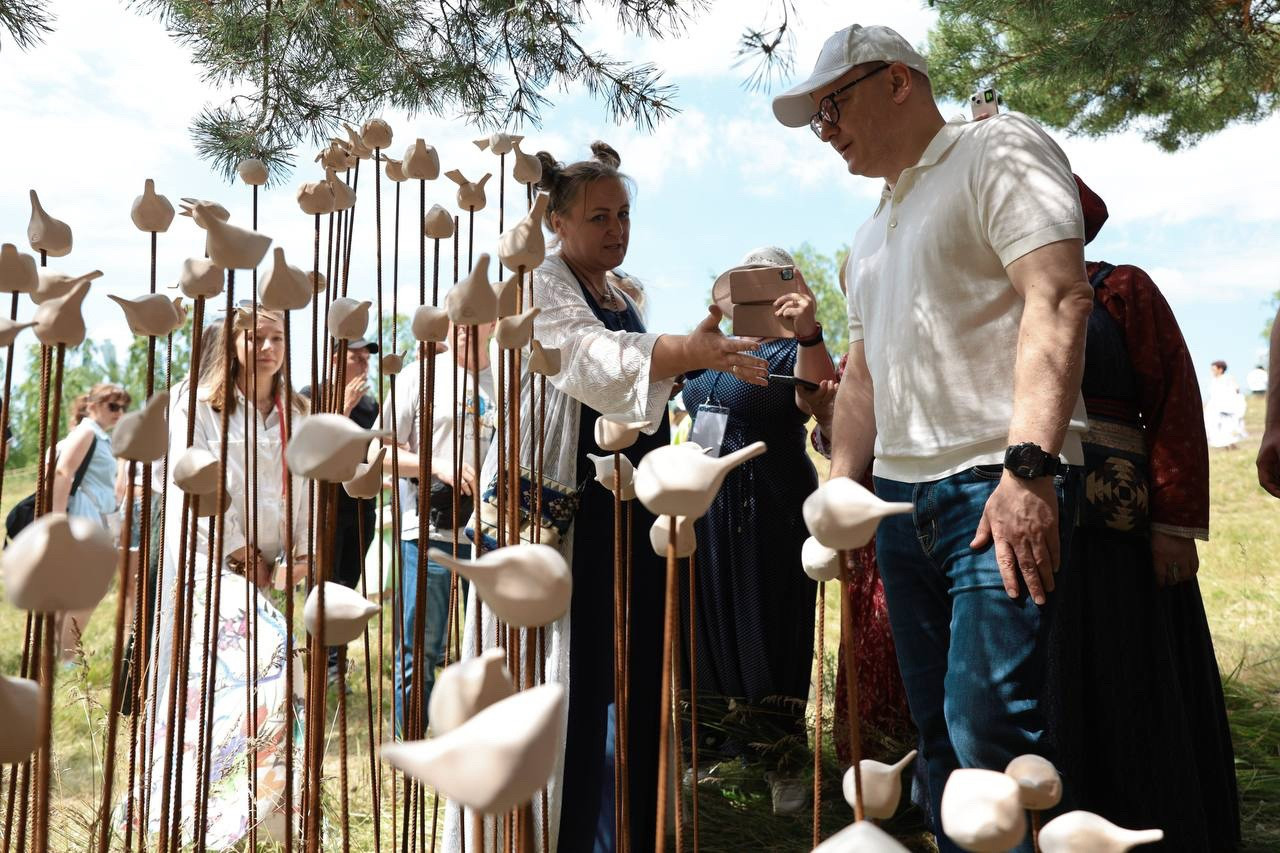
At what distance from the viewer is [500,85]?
4.80 ft

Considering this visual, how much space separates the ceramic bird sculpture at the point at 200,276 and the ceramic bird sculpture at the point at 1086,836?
1.61 feet

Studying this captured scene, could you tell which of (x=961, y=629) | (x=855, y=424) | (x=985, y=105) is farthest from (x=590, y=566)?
(x=985, y=105)

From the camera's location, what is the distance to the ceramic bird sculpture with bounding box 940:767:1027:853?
358 mm

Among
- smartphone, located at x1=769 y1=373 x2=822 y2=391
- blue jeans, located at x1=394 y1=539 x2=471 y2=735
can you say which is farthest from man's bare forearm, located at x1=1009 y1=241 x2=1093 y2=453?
blue jeans, located at x1=394 y1=539 x2=471 y2=735

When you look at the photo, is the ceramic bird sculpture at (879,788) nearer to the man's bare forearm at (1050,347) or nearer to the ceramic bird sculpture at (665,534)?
the ceramic bird sculpture at (665,534)

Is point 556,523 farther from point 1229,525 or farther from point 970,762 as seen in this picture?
point 1229,525

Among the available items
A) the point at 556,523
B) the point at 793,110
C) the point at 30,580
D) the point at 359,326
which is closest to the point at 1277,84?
the point at 793,110

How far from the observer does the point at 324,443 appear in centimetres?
39

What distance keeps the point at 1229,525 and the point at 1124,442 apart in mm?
3634

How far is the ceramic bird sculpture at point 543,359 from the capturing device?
72cm

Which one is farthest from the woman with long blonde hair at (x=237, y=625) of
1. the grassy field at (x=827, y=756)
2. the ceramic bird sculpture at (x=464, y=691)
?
the ceramic bird sculpture at (x=464, y=691)

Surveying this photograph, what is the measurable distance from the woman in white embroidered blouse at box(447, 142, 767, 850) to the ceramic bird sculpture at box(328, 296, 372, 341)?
674mm

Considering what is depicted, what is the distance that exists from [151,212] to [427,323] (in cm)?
19

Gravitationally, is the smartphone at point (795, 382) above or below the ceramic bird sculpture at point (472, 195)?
below
